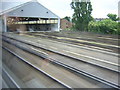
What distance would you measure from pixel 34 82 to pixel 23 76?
87 centimetres

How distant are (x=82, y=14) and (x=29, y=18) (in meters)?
12.3

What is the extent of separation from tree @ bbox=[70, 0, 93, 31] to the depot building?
4772 mm

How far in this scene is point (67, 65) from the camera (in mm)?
7801

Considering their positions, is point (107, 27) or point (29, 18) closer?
point (107, 27)

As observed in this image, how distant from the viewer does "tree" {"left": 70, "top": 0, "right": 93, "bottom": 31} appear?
1313 inches

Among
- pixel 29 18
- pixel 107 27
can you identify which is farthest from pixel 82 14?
pixel 29 18

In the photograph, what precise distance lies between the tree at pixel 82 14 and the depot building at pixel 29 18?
4.77 m

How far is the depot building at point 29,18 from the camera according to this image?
2797cm

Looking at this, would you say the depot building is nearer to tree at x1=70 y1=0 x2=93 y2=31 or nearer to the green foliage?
tree at x1=70 y1=0 x2=93 y2=31

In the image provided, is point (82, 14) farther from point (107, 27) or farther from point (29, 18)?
→ point (29, 18)

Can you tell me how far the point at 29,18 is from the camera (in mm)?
32094

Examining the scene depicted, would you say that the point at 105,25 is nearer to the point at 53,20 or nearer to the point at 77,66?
the point at 53,20

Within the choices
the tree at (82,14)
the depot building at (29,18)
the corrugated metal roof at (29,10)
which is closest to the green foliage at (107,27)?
the tree at (82,14)

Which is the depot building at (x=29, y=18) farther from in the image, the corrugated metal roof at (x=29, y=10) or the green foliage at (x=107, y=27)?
the green foliage at (x=107, y=27)
